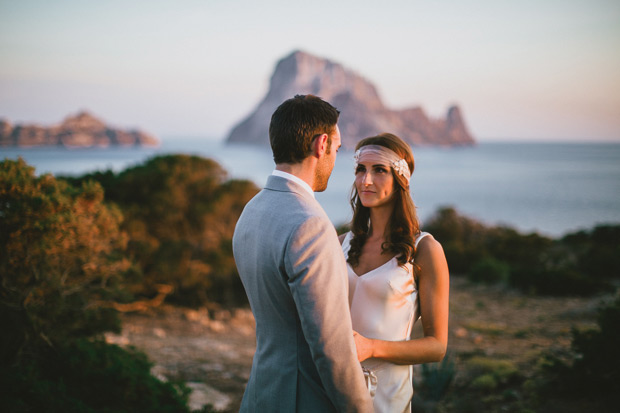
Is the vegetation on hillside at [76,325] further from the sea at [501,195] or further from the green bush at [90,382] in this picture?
the sea at [501,195]

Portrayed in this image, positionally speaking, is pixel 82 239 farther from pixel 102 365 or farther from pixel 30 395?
pixel 30 395

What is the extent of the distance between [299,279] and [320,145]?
580 millimetres

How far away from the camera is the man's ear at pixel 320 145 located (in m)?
1.82

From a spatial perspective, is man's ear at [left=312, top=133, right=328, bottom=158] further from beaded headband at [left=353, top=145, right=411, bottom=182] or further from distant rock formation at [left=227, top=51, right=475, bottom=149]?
distant rock formation at [left=227, top=51, right=475, bottom=149]

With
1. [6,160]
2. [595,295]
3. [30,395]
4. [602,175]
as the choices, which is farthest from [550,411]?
[602,175]

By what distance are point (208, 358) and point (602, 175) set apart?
3292 inches

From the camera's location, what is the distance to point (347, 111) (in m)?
77.9

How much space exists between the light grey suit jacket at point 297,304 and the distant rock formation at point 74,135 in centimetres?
1111

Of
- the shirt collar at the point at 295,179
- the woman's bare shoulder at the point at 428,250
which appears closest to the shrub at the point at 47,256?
the shirt collar at the point at 295,179

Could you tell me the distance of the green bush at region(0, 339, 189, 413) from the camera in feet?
10.2

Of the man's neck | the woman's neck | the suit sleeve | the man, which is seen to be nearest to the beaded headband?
the woman's neck

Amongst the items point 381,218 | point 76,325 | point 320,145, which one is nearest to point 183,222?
point 76,325

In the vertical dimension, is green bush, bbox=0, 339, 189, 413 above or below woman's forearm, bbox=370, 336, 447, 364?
below

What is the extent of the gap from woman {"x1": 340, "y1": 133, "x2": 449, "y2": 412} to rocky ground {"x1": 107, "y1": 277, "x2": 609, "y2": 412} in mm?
3068
